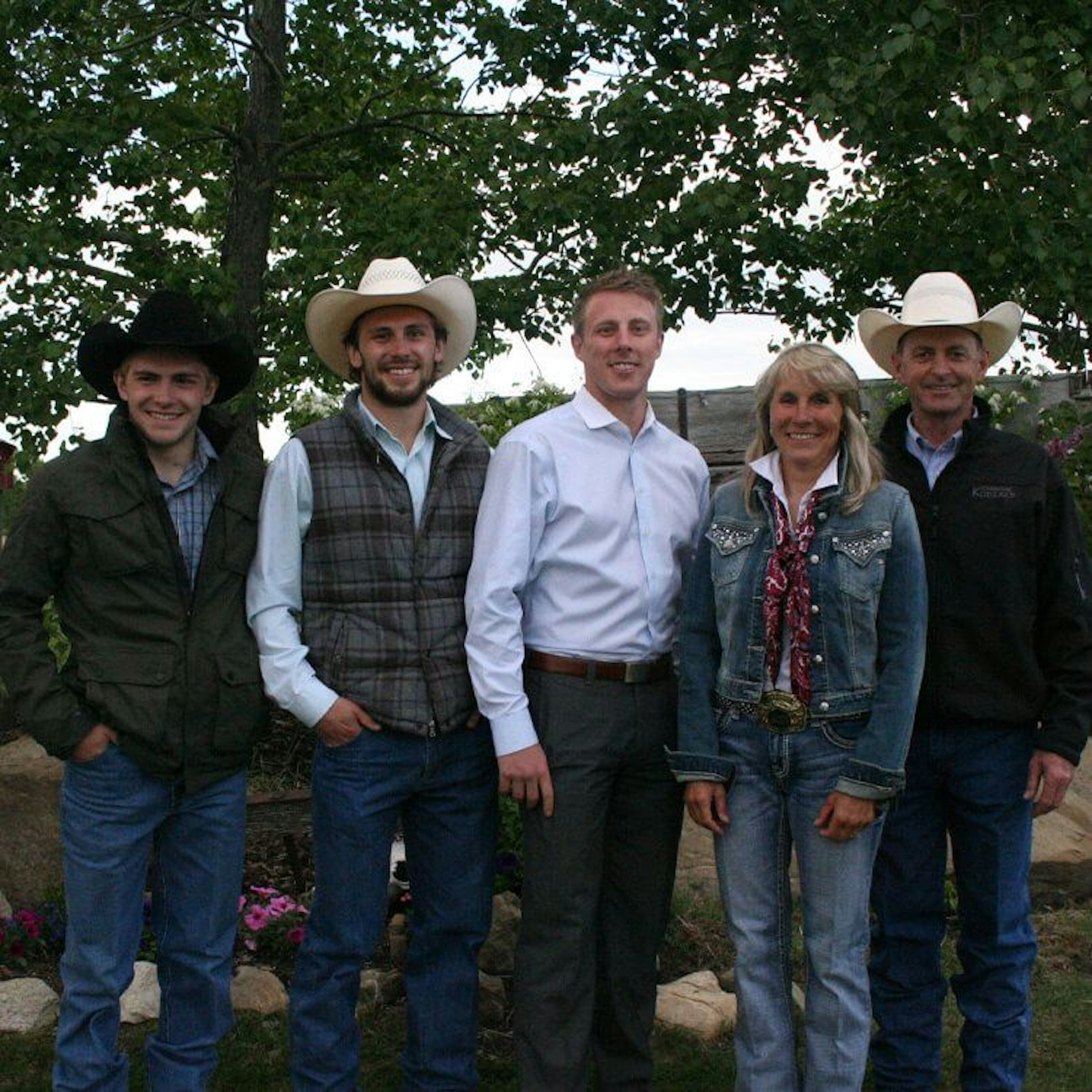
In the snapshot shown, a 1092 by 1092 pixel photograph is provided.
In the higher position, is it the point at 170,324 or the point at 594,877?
the point at 170,324

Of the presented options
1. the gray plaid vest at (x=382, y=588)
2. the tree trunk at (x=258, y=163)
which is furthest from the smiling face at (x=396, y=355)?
the tree trunk at (x=258, y=163)

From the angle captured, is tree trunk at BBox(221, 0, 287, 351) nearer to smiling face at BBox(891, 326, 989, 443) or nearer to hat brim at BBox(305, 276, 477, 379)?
hat brim at BBox(305, 276, 477, 379)

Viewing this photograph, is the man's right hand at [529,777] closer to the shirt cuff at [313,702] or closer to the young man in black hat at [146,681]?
the shirt cuff at [313,702]

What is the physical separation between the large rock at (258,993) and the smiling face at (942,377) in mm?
2979

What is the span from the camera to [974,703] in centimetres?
385

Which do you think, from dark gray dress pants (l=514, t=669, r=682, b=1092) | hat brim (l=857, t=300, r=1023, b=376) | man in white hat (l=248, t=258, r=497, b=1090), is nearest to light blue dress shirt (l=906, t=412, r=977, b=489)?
hat brim (l=857, t=300, r=1023, b=376)

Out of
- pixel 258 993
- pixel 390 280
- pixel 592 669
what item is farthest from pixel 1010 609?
pixel 258 993

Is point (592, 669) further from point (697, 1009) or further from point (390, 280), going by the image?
point (697, 1009)

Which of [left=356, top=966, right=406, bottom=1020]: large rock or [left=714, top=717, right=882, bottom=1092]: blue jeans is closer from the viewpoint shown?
[left=714, top=717, right=882, bottom=1092]: blue jeans

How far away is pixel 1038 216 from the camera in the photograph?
7.36 meters

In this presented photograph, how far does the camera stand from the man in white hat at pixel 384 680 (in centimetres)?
381

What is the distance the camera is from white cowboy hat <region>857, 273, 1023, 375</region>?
13.2ft

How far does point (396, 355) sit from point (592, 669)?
1024mm

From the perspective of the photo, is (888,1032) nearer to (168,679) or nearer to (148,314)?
(168,679)
